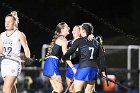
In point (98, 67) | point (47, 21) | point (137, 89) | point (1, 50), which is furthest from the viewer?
point (47, 21)

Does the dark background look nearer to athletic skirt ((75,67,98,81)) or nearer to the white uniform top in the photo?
athletic skirt ((75,67,98,81))

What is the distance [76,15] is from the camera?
3275cm

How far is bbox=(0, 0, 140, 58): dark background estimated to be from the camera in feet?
Result: 102

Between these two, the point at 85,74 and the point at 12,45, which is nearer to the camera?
the point at 12,45

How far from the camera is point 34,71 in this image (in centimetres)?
2427

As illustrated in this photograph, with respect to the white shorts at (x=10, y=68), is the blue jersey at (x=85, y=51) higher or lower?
higher

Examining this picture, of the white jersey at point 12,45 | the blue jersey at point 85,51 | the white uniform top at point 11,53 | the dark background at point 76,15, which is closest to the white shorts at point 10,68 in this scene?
the white uniform top at point 11,53

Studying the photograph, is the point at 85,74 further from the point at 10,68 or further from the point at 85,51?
the point at 10,68

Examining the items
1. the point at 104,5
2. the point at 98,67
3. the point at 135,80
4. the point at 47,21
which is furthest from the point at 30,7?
the point at 98,67

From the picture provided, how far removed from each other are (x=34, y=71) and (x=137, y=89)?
382 centimetres

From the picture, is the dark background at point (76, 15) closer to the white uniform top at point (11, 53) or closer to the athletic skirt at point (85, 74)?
the athletic skirt at point (85, 74)

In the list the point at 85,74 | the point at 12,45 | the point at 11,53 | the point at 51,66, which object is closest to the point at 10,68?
the point at 11,53

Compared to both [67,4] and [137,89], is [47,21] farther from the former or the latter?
[137,89]

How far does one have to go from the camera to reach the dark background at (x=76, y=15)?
3102cm
